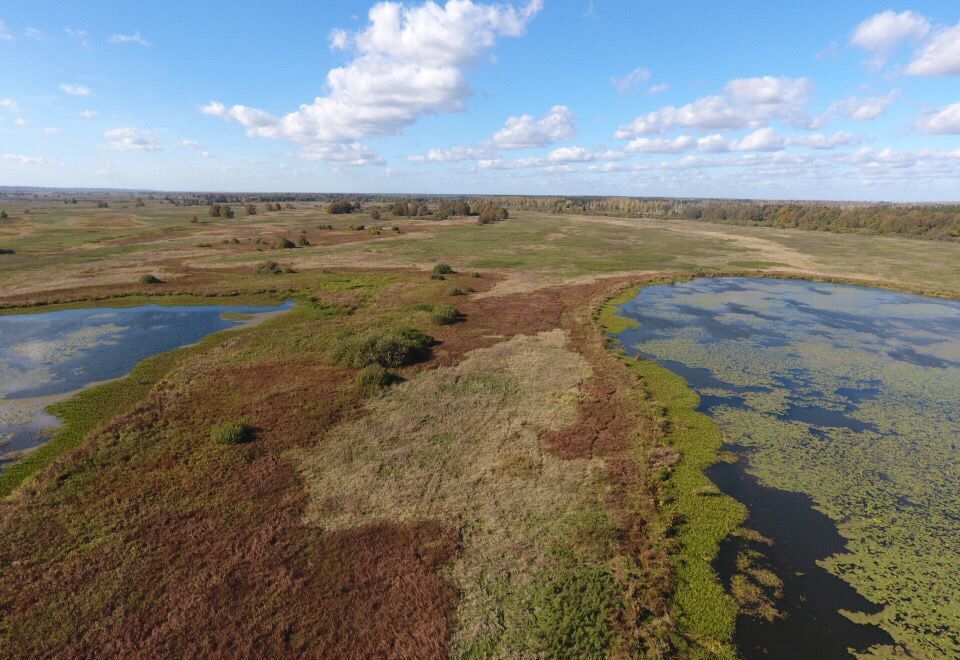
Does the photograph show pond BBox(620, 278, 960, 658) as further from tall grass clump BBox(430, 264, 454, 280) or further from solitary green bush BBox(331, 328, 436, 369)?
tall grass clump BBox(430, 264, 454, 280)

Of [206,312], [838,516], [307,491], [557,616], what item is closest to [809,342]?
[838,516]

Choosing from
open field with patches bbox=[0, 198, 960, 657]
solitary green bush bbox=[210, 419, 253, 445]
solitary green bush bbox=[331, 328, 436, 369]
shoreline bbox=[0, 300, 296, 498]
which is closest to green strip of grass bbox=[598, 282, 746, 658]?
open field with patches bbox=[0, 198, 960, 657]

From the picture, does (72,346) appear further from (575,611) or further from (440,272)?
(575,611)

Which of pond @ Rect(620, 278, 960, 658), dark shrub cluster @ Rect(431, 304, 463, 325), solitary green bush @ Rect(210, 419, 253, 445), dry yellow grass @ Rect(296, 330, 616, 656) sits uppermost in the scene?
dark shrub cluster @ Rect(431, 304, 463, 325)

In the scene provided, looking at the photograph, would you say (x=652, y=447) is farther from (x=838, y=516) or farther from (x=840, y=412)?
(x=840, y=412)

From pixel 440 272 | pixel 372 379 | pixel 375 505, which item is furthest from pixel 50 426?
pixel 440 272

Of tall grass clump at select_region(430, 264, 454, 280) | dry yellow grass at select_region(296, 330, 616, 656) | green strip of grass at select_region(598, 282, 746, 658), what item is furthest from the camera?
tall grass clump at select_region(430, 264, 454, 280)
